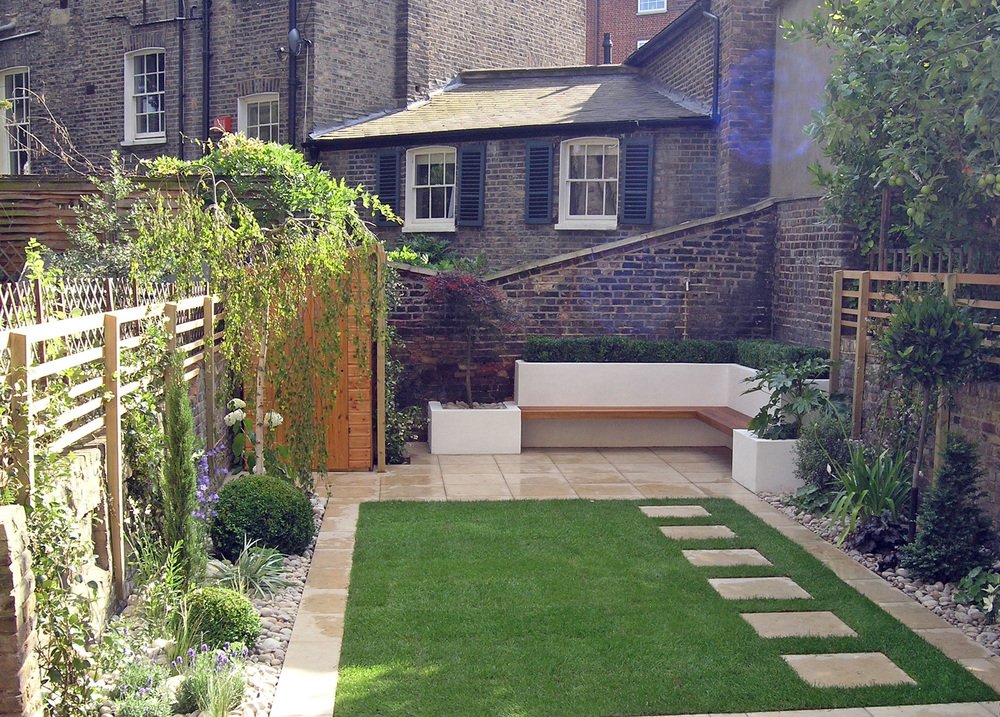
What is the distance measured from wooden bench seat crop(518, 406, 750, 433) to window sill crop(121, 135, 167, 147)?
12.2m

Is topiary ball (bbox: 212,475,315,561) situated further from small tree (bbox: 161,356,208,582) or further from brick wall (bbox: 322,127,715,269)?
brick wall (bbox: 322,127,715,269)

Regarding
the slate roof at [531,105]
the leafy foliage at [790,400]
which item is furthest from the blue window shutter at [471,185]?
the leafy foliage at [790,400]

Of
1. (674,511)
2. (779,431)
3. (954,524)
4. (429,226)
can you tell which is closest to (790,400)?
(779,431)

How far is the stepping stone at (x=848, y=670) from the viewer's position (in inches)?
207

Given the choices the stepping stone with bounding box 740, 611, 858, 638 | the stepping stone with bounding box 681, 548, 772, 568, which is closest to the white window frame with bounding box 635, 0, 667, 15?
the stepping stone with bounding box 681, 548, 772, 568

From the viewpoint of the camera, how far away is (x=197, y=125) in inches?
800

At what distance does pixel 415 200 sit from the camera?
17.9 metres

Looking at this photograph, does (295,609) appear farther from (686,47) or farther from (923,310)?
(686,47)

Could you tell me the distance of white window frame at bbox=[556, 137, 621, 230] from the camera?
16469mm

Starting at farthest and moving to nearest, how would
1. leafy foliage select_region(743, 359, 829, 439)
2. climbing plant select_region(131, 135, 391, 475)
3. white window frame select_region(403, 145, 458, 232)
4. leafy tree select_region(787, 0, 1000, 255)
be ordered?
white window frame select_region(403, 145, 458, 232)
leafy foliage select_region(743, 359, 829, 439)
climbing plant select_region(131, 135, 391, 475)
leafy tree select_region(787, 0, 1000, 255)

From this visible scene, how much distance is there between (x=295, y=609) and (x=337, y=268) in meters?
3.11

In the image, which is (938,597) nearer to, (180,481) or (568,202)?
(180,481)

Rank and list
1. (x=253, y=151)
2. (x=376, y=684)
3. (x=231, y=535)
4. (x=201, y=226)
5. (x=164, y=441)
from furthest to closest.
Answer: (x=253, y=151) → (x=201, y=226) → (x=231, y=535) → (x=164, y=441) → (x=376, y=684)

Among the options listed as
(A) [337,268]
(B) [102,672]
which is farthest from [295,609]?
(A) [337,268]
